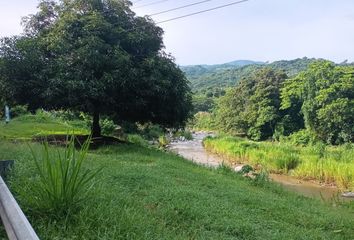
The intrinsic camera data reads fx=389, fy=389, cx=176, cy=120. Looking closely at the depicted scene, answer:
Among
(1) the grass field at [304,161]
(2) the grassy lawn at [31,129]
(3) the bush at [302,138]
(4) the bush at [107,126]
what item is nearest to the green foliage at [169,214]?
(2) the grassy lawn at [31,129]

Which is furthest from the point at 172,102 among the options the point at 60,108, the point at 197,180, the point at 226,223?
the point at 226,223

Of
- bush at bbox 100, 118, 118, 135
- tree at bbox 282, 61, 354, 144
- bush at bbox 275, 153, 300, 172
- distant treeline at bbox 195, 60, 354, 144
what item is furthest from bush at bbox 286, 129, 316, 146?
bush at bbox 100, 118, 118, 135

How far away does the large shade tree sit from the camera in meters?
9.58

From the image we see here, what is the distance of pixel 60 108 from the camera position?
34.0 feet

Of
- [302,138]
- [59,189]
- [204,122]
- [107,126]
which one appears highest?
[59,189]

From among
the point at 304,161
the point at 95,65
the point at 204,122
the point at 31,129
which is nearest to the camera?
the point at 95,65

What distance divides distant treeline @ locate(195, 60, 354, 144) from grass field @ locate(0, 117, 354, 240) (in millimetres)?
24836

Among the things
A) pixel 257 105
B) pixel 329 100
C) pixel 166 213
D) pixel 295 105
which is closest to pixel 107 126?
pixel 166 213

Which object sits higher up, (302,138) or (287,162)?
(302,138)

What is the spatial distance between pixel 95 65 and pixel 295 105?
29.2 metres

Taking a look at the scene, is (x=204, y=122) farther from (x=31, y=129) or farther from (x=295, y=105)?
(x=31, y=129)

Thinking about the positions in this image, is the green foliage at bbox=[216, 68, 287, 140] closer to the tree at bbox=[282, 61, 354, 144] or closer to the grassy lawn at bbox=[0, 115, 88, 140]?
the tree at bbox=[282, 61, 354, 144]

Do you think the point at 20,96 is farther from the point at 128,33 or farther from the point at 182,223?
the point at 182,223

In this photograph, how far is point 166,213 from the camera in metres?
4.38
